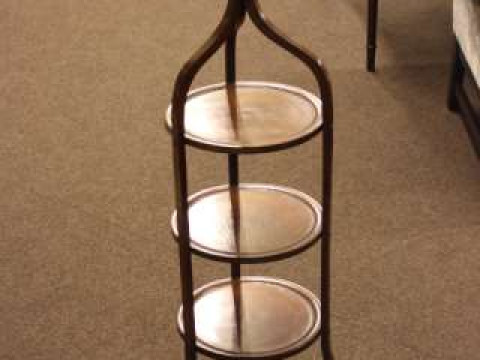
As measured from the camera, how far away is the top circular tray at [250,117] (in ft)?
5.90

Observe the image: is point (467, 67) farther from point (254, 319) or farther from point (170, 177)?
point (254, 319)

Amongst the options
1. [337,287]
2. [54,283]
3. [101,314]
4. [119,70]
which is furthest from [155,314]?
[119,70]

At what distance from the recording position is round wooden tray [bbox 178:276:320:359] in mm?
1963

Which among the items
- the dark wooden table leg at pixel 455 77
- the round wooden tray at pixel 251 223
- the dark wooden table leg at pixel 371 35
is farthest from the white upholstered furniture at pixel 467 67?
the round wooden tray at pixel 251 223

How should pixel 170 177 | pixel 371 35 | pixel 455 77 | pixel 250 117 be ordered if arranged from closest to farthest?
pixel 250 117 → pixel 170 177 → pixel 455 77 → pixel 371 35

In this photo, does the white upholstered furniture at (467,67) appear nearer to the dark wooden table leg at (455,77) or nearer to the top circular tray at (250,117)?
the dark wooden table leg at (455,77)

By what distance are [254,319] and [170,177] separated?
3.47 ft

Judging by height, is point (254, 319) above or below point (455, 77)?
below

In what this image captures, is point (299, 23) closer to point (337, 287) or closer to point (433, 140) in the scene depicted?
point (433, 140)

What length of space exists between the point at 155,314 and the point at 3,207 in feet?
2.20

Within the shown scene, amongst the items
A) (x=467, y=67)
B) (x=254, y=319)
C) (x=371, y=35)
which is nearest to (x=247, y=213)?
(x=254, y=319)

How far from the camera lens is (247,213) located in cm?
202

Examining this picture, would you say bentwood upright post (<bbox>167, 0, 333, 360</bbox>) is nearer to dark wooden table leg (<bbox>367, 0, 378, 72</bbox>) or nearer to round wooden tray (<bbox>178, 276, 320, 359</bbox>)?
round wooden tray (<bbox>178, 276, 320, 359</bbox>)

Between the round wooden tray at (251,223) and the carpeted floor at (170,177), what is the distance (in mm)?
475
